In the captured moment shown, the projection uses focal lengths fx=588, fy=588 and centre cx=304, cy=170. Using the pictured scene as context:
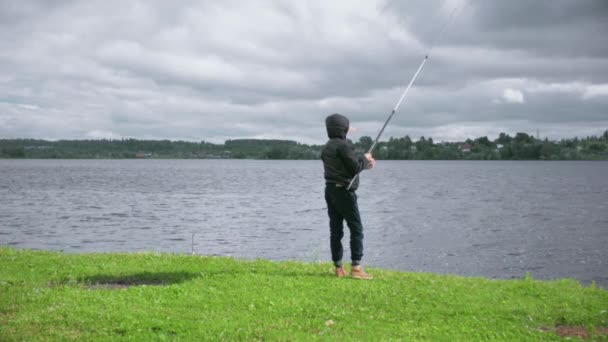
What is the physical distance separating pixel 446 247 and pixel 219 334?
1021 inches

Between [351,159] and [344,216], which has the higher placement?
[351,159]

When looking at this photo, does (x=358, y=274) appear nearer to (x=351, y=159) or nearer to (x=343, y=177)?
Result: (x=343, y=177)

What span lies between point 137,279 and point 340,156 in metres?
5.68

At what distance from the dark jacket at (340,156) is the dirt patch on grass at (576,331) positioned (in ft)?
15.9

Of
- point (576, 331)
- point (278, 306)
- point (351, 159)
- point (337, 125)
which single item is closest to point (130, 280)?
point (278, 306)

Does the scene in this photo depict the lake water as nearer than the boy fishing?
No

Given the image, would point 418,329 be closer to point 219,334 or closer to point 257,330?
point 257,330

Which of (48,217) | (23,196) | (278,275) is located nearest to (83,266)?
(278,275)

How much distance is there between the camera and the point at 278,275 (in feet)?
43.7

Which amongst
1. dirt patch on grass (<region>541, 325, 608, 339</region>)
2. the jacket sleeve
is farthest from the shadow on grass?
dirt patch on grass (<region>541, 325, 608, 339</region>)

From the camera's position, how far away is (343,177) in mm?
12859

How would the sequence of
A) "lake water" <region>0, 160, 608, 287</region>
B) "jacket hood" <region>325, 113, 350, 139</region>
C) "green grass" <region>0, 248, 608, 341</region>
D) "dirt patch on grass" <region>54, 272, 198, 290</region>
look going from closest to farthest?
"green grass" <region>0, 248, 608, 341</region>, "jacket hood" <region>325, 113, 350, 139</region>, "dirt patch on grass" <region>54, 272, 198, 290</region>, "lake water" <region>0, 160, 608, 287</region>

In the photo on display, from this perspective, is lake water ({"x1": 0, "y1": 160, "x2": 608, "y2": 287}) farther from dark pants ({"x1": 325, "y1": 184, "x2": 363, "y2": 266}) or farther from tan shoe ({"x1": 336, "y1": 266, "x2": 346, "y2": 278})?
dark pants ({"x1": 325, "y1": 184, "x2": 363, "y2": 266})

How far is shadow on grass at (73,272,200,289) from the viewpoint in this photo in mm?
13414
